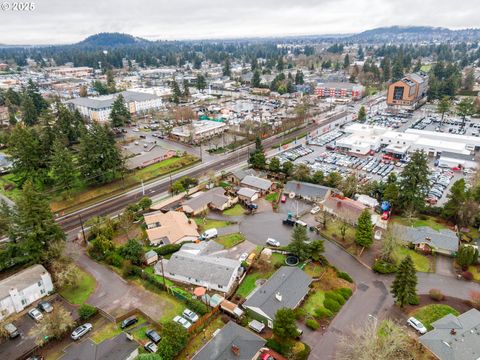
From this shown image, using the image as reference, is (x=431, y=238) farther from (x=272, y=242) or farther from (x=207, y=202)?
(x=207, y=202)

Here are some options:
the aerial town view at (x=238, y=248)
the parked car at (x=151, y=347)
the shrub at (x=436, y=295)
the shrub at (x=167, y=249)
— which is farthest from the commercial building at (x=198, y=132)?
the shrub at (x=436, y=295)

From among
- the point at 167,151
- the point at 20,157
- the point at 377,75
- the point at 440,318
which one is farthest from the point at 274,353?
the point at 377,75

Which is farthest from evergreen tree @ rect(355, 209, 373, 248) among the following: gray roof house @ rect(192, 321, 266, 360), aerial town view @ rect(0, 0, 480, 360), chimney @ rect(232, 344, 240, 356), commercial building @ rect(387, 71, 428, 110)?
commercial building @ rect(387, 71, 428, 110)

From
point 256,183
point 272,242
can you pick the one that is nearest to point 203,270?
point 272,242

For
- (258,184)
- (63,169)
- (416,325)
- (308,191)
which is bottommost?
(416,325)

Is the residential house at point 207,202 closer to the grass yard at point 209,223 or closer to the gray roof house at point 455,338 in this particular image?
the grass yard at point 209,223
